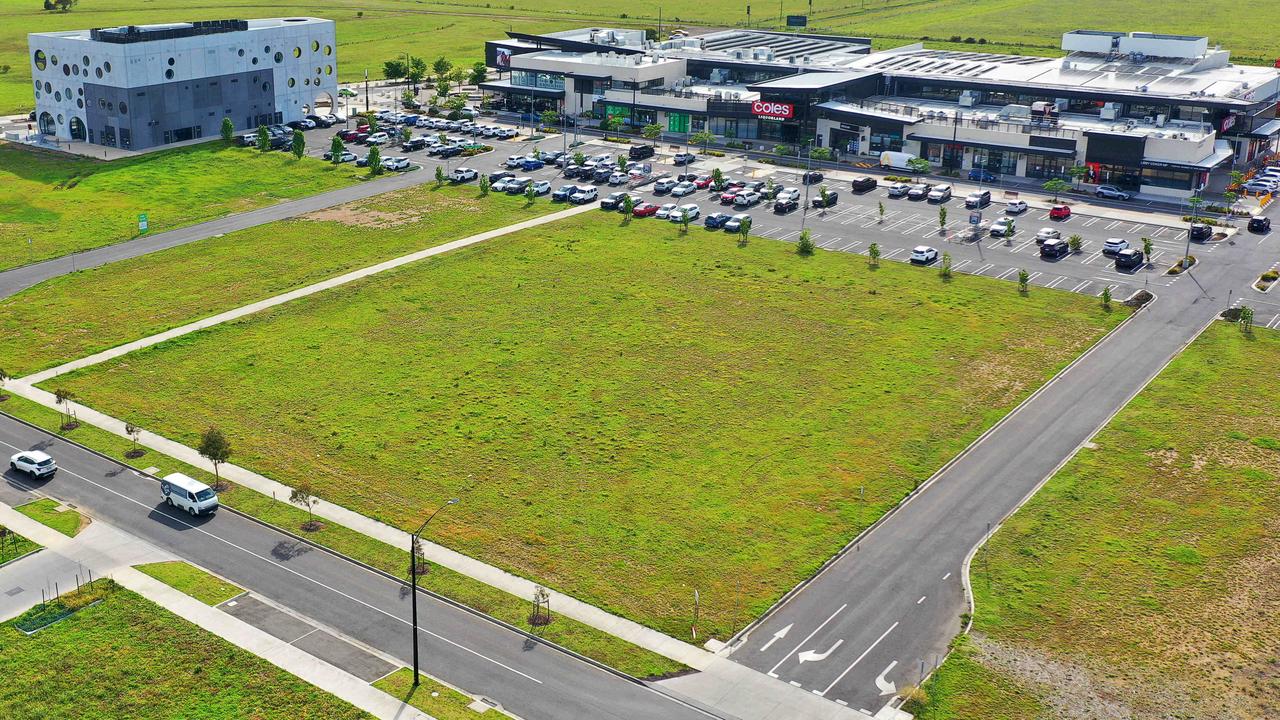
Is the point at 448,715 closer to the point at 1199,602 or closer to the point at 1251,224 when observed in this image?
the point at 1199,602

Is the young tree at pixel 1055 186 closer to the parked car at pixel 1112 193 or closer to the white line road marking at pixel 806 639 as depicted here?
the parked car at pixel 1112 193

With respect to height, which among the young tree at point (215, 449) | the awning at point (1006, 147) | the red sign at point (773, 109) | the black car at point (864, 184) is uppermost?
the red sign at point (773, 109)

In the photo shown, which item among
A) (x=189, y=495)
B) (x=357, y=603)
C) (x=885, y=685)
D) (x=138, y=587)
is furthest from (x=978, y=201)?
(x=138, y=587)

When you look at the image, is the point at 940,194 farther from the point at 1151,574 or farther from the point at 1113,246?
the point at 1151,574

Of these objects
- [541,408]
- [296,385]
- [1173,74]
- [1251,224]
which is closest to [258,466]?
[296,385]

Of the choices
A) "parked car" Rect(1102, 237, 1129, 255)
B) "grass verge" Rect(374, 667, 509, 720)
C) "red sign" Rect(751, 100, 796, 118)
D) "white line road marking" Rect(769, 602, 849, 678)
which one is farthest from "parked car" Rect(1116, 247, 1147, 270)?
"grass verge" Rect(374, 667, 509, 720)

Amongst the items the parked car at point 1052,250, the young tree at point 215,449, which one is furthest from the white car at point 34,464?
the parked car at point 1052,250
